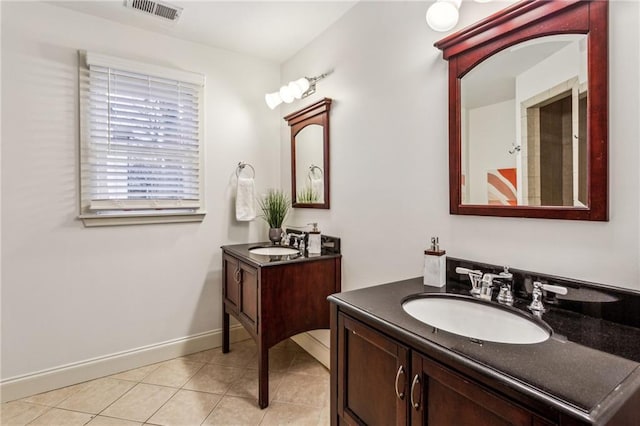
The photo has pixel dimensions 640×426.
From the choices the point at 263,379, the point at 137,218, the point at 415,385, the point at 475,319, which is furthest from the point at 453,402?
the point at 137,218

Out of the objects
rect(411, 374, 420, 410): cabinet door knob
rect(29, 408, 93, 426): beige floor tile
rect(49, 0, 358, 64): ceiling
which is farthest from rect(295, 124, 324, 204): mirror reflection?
rect(29, 408, 93, 426): beige floor tile

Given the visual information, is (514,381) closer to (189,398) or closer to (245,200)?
(189,398)

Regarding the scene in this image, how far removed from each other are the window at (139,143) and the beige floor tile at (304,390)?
1380 millimetres

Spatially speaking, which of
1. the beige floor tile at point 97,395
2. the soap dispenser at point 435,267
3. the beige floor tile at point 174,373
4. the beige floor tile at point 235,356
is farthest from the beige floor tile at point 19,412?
the soap dispenser at point 435,267

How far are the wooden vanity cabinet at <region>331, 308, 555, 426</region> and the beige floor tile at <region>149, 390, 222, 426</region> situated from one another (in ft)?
3.10

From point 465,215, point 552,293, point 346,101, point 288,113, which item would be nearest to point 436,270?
point 465,215

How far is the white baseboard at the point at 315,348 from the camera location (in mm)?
2309

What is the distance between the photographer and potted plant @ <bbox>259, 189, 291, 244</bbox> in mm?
2492

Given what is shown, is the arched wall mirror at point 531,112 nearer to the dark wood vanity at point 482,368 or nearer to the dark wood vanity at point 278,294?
the dark wood vanity at point 482,368

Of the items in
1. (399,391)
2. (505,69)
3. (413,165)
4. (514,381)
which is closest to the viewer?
(514,381)

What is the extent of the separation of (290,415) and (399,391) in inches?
42.9

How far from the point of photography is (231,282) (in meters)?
2.33

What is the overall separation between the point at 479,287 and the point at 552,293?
0.23 m

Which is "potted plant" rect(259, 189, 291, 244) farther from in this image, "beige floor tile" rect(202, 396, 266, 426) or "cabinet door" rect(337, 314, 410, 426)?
"cabinet door" rect(337, 314, 410, 426)
